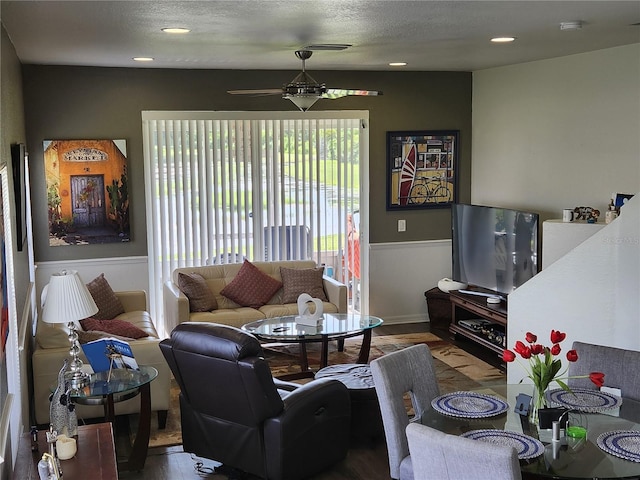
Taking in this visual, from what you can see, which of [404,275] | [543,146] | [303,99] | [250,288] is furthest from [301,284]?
[543,146]

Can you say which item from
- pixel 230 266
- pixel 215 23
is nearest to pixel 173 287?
pixel 230 266

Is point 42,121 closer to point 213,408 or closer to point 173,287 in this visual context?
point 173,287

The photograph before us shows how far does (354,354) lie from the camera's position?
7.14m

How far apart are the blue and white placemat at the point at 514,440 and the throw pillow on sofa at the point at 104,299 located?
4174 mm

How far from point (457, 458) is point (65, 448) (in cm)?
163

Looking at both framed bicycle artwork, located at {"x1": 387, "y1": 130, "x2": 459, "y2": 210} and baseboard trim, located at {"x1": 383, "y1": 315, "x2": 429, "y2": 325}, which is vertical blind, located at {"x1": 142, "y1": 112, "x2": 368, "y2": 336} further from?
baseboard trim, located at {"x1": 383, "y1": 315, "x2": 429, "y2": 325}

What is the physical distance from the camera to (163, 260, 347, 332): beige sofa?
6.78 m

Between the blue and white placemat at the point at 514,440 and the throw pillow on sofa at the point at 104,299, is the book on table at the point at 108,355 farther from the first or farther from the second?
the blue and white placemat at the point at 514,440

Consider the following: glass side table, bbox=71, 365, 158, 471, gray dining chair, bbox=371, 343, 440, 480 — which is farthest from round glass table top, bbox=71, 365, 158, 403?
gray dining chair, bbox=371, 343, 440, 480

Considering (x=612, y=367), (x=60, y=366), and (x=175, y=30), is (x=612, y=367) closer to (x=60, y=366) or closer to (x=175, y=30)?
(x=175, y=30)

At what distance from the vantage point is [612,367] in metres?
3.96

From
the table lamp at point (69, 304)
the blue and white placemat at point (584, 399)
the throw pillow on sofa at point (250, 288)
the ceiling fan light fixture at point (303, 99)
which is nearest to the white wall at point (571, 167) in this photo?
the blue and white placemat at point (584, 399)

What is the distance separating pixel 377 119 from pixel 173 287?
2.70 m

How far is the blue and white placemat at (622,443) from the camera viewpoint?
3.00 meters
